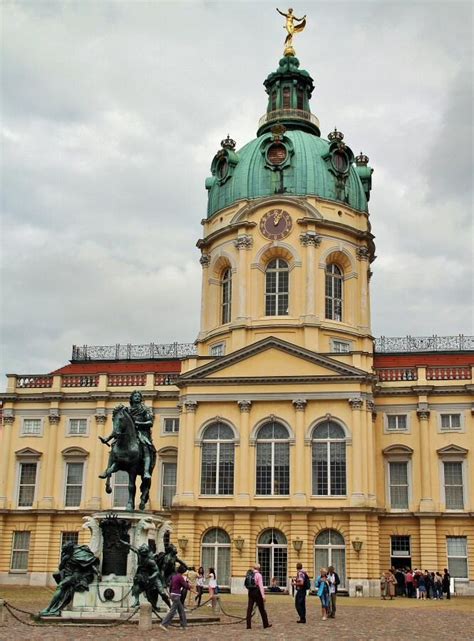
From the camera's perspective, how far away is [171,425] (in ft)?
174

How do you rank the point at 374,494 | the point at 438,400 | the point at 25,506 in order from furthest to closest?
the point at 25,506 → the point at 438,400 → the point at 374,494

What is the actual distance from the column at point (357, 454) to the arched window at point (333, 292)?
8644mm

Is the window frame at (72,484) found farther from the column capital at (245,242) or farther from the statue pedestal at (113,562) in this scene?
the statue pedestal at (113,562)

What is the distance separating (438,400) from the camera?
164ft

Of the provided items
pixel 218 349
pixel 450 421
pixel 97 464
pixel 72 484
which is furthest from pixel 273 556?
pixel 72 484

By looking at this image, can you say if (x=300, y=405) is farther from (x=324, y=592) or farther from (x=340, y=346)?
(x=324, y=592)

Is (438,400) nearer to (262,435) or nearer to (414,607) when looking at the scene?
(262,435)

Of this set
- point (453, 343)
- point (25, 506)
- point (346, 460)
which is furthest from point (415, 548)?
point (25, 506)

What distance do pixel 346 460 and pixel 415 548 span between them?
22.2 feet

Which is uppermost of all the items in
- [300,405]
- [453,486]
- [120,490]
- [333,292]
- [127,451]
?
[333,292]

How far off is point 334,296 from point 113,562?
3221 cm

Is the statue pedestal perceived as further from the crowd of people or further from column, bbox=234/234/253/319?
column, bbox=234/234/253/319

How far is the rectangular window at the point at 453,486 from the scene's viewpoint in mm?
48500

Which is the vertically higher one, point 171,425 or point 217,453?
point 171,425
